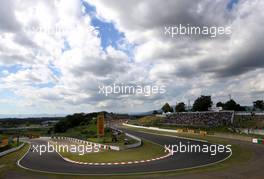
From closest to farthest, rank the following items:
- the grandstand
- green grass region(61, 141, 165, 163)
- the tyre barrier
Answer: green grass region(61, 141, 165, 163), the tyre barrier, the grandstand

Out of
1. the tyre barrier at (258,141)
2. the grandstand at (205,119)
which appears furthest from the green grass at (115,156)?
the grandstand at (205,119)

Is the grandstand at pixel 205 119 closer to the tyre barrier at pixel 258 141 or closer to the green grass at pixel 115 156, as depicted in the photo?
the tyre barrier at pixel 258 141

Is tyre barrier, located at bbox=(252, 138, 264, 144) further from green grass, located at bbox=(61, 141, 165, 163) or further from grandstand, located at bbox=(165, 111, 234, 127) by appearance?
grandstand, located at bbox=(165, 111, 234, 127)

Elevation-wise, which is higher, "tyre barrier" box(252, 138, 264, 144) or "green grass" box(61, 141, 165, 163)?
"tyre barrier" box(252, 138, 264, 144)

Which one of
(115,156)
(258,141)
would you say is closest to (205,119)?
(258,141)

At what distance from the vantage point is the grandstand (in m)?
75.4

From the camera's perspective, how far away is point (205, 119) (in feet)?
283

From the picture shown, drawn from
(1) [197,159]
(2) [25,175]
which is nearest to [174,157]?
(1) [197,159]

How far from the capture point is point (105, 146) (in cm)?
4528

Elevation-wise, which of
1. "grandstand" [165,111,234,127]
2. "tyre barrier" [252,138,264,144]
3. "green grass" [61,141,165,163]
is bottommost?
"green grass" [61,141,165,163]

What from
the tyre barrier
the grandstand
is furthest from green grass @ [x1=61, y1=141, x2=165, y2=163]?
the grandstand

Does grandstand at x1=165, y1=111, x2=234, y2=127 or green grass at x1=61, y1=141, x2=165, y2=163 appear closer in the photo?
green grass at x1=61, y1=141, x2=165, y2=163

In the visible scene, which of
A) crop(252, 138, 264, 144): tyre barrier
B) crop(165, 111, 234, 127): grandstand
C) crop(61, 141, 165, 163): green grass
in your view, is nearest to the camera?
crop(61, 141, 165, 163): green grass

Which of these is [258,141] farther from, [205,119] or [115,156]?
[205,119]
